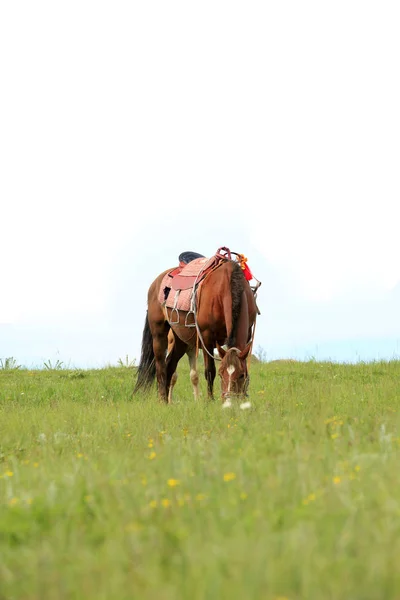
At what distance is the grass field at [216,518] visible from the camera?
9.33 feet

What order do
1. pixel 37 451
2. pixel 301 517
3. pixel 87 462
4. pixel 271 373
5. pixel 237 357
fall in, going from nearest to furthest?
pixel 301 517, pixel 87 462, pixel 37 451, pixel 237 357, pixel 271 373

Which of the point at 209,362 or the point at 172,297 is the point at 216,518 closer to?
the point at 209,362

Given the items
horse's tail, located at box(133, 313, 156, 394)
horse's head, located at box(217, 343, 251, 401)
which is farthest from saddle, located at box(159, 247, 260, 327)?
horse's head, located at box(217, 343, 251, 401)

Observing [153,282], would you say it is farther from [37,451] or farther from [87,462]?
[87,462]

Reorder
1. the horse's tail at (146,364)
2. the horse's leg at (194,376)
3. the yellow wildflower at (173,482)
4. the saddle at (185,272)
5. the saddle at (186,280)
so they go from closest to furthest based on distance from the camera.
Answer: the yellow wildflower at (173,482), the saddle at (186,280), the saddle at (185,272), the horse's leg at (194,376), the horse's tail at (146,364)

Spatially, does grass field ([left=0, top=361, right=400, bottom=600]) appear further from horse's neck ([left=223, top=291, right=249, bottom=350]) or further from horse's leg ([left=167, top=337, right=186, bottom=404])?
horse's leg ([left=167, top=337, right=186, bottom=404])

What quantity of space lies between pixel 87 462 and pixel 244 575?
10.2 feet

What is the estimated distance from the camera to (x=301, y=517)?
11.5 ft

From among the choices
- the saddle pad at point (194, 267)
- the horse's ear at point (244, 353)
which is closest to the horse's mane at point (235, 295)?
the horse's ear at point (244, 353)

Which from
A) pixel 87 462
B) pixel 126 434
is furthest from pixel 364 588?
pixel 126 434

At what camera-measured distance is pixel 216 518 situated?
361 centimetres

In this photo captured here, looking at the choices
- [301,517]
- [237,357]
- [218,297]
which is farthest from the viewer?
[218,297]

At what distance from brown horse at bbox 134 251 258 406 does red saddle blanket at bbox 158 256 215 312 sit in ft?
0.57

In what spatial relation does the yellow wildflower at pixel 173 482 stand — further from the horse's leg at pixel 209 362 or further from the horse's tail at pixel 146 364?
the horse's tail at pixel 146 364
